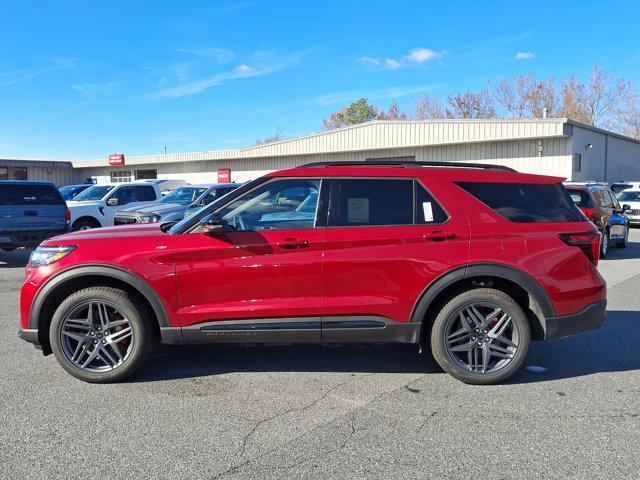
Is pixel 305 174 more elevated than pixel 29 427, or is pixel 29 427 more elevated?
pixel 305 174

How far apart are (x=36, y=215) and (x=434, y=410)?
9864mm

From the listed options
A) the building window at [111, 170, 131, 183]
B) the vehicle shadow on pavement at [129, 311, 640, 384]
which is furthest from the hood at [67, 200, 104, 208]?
the building window at [111, 170, 131, 183]

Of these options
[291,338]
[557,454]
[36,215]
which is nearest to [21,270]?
[36,215]

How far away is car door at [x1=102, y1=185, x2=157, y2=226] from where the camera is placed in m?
14.9

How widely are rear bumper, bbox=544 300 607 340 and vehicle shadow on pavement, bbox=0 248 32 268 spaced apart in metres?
10.9

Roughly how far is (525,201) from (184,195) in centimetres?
1217

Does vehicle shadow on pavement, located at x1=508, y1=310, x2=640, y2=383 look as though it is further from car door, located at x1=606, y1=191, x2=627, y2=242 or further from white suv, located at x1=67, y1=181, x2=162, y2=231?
white suv, located at x1=67, y1=181, x2=162, y2=231

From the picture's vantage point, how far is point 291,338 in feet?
13.8

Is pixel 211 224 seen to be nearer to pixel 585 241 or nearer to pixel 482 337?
pixel 482 337

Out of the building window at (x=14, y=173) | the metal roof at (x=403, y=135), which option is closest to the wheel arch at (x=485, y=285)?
the metal roof at (x=403, y=135)

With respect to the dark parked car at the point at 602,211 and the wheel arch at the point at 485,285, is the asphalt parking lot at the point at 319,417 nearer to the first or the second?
the wheel arch at the point at 485,285

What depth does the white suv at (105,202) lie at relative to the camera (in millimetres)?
14680

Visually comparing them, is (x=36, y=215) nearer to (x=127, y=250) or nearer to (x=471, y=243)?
(x=127, y=250)

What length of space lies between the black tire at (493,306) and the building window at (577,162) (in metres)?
21.2
